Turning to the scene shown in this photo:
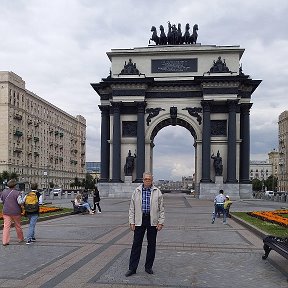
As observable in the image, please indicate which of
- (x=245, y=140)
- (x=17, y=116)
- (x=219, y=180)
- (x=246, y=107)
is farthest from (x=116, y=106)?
(x=17, y=116)

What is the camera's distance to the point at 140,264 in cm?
1096

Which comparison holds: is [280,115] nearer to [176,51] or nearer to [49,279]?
[176,51]

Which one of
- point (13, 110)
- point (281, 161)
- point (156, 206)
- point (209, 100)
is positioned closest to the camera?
point (156, 206)

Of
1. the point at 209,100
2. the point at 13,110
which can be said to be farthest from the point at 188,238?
the point at 13,110

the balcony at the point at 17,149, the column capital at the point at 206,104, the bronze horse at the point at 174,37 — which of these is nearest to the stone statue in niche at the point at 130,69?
the bronze horse at the point at 174,37

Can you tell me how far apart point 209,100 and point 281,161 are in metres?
98.1

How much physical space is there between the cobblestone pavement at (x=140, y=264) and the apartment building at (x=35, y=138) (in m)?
57.5

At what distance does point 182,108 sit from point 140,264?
1872 inches

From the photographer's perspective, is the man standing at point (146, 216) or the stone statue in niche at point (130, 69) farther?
the stone statue in niche at point (130, 69)

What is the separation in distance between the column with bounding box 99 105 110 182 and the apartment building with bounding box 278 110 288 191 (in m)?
90.6

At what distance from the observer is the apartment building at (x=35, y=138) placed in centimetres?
9456

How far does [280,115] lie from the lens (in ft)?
490

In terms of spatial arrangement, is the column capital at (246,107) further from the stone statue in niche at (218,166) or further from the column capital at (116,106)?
the column capital at (116,106)

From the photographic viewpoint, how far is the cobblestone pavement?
9.08m
